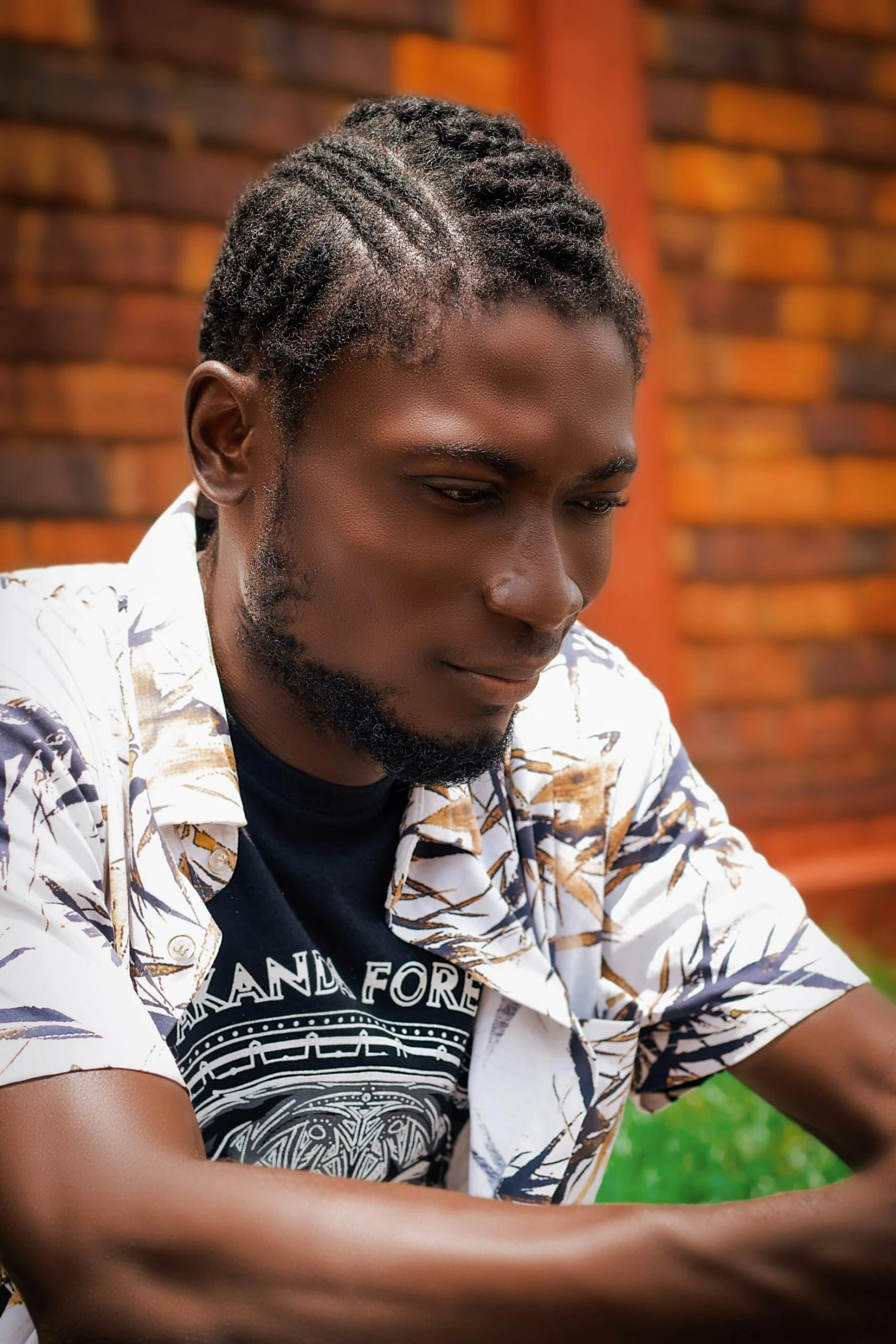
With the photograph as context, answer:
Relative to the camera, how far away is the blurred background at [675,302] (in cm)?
334

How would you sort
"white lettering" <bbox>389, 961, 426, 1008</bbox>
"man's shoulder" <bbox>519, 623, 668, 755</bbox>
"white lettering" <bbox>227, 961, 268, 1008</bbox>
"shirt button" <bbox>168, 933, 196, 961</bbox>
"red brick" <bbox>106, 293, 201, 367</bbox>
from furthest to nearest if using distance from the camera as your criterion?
"red brick" <bbox>106, 293, 201, 367</bbox>
"man's shoulder" <bbox>519, 623, 668, 755</bbox>
"white lettering" <bbox>389, 961, 426, 1008</bbox>
"white lettering" <bbox>227, 961, 268, 1008</bbox>
"shirt button" <bbox>168, 933, 196, 961</bbox>

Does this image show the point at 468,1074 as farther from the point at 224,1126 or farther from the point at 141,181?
the point at 141,181

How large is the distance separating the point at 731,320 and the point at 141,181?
1883 millimetres

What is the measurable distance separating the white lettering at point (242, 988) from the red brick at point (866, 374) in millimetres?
3398

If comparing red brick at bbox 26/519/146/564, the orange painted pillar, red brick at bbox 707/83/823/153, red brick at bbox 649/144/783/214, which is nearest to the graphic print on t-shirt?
red brick at bbox 26/519/146/564

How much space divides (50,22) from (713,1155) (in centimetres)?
304

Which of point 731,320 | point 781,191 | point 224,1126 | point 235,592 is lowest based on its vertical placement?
point 224,1126

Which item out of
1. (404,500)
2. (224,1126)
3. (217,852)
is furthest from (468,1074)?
(404,500)

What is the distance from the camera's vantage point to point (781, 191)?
14.4 feet

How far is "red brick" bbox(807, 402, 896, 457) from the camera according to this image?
451 cm

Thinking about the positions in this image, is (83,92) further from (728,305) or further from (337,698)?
(337,698)

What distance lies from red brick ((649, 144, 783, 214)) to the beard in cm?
277

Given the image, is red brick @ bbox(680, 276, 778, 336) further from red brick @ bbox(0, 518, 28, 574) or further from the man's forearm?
the man's forearm

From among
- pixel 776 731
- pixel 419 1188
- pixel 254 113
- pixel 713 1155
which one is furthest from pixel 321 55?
pixel 419 1188
